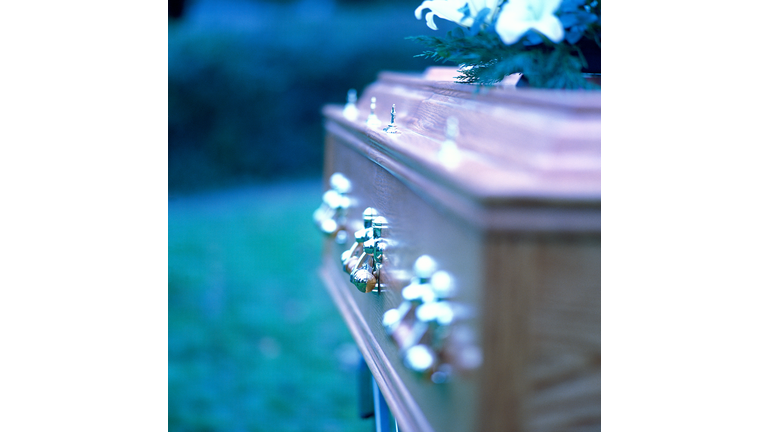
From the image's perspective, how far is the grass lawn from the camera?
3.00m

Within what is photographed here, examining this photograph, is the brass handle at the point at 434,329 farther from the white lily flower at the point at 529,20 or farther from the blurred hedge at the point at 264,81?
the blurred hedge at the point at 264,81

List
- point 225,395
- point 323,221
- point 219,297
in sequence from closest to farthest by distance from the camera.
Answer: point 323,221
point 225,395
point 219,297

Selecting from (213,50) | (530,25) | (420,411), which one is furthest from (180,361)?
(213,50)

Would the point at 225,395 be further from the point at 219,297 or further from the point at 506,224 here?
the point at 506,224

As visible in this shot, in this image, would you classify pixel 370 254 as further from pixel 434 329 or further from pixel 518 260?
pixel 518 260

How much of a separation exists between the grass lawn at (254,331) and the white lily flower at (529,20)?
7.85 ft

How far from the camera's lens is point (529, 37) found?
0.85 meters

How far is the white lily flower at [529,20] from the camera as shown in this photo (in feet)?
2.62

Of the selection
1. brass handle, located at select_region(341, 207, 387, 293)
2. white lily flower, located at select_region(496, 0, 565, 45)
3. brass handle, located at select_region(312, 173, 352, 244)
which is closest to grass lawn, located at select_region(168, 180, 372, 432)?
brass handle, located at select_region(312, 173, 352, 244)

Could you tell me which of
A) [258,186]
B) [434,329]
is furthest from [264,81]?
[434,329]

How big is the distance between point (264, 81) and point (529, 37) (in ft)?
18.5

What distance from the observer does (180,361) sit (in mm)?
3375

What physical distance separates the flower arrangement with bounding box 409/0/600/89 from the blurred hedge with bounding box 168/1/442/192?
5.08 meters
